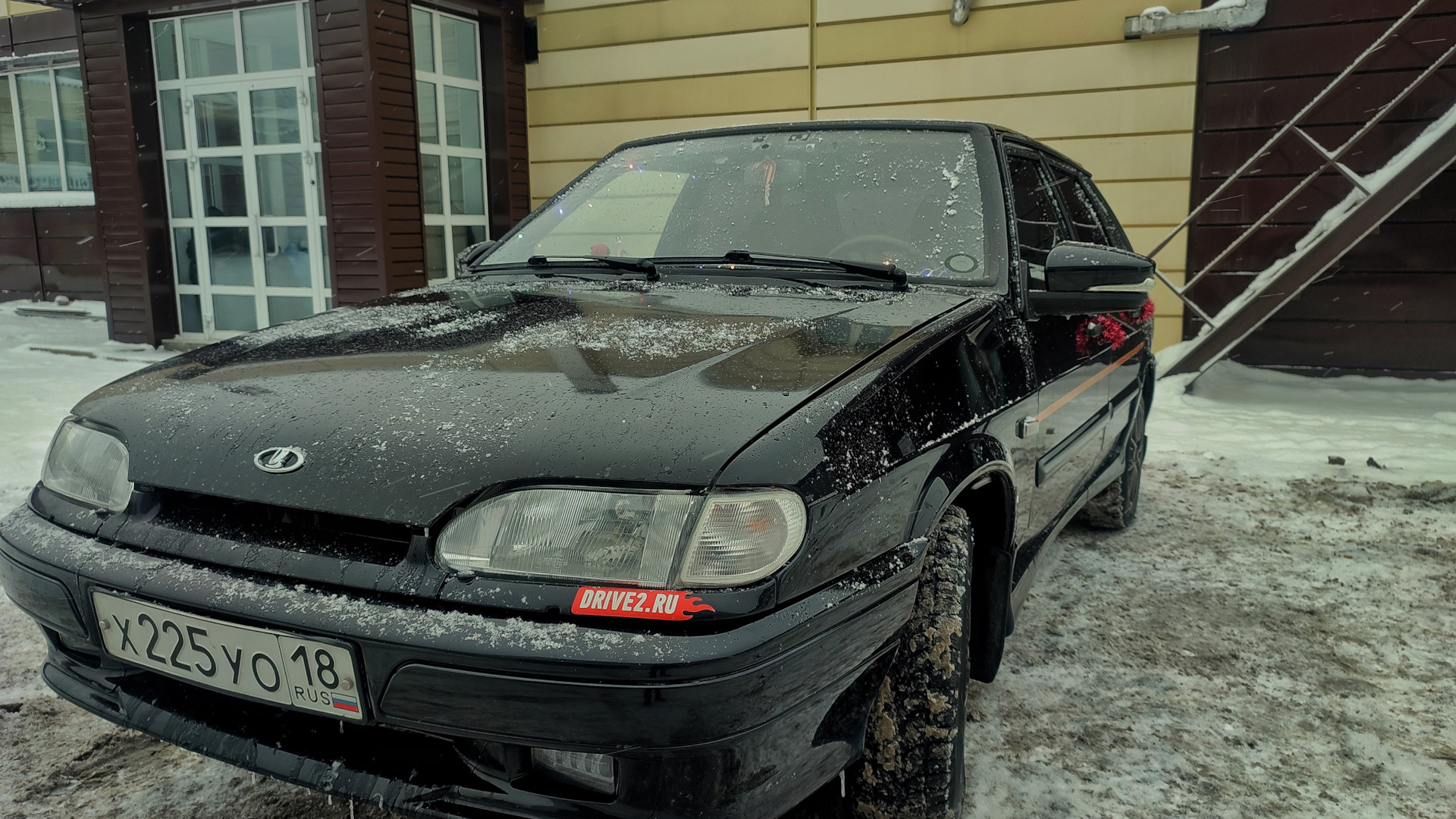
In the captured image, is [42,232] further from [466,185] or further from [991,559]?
[991,559]

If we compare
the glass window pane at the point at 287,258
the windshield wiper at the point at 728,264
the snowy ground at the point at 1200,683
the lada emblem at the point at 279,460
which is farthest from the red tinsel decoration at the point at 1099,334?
the glass window pane at the point at 287,258

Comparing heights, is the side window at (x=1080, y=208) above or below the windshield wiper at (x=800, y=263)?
above

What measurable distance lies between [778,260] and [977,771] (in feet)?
4.14

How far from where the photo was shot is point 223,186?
8.69 m

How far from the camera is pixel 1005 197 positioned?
230cm

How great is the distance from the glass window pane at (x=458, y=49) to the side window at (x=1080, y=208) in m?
6.58

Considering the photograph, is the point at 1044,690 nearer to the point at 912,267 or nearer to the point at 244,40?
the point at 912,267

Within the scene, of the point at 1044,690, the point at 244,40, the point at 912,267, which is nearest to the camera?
the point at 912,267

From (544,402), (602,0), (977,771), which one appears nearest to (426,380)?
(544,402)

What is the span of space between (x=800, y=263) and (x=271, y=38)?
780cm

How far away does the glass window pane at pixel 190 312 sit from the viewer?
29.7 feet

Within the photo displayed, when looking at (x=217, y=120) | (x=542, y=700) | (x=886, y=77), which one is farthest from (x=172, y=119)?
(x=542, y=700)

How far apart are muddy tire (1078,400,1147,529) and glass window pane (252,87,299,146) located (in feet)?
24.6

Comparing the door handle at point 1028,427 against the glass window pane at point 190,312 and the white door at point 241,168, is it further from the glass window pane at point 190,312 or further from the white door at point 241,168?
the glass window pane at point 190,312
